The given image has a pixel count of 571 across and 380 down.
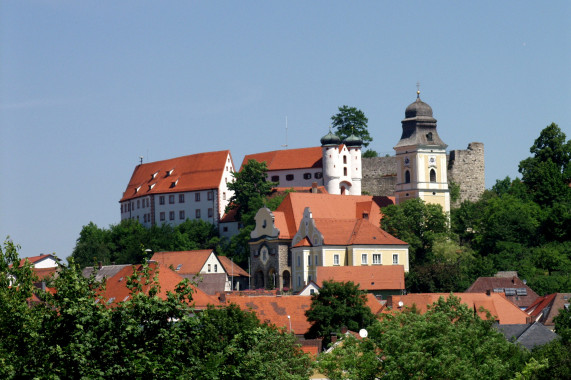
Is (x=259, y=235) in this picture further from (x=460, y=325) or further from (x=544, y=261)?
(x=460, y=325)

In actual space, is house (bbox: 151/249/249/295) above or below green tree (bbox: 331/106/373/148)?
below

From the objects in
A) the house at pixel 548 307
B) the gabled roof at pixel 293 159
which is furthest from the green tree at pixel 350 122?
the house at pixel 548 307

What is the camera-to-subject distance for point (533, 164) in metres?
98.3

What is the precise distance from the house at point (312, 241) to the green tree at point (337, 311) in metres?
25.3

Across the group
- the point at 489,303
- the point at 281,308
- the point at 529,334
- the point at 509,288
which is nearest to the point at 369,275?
the point at 509,288

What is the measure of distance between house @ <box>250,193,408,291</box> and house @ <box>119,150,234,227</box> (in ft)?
40.5


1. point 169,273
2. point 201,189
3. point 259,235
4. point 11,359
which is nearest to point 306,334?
point 169,273

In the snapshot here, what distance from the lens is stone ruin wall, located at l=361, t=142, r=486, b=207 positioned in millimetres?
106125

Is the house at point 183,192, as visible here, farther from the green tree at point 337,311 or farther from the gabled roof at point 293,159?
the green tree at point 337,311

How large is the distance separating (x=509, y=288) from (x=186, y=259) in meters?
26.3

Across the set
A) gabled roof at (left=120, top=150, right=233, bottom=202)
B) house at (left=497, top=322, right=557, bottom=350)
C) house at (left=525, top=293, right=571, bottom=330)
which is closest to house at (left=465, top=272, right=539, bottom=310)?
house at (left=525, top=293, right=571, bottom=330)

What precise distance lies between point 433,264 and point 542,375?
43.0m

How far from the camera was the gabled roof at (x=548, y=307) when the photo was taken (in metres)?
71.6

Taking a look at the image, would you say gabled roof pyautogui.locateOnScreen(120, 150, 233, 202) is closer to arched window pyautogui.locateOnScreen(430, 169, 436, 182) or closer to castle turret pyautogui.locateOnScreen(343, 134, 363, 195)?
castle turret pyautogui.locateOnScreen(343, 134, 363, 195)
